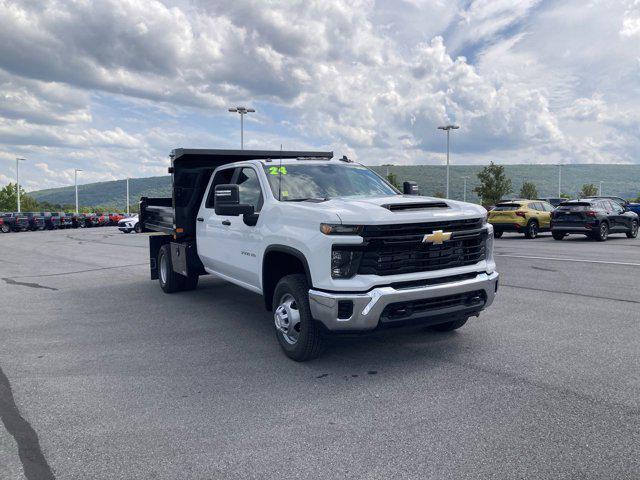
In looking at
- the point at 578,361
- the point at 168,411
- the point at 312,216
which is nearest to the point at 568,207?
the point at 578,361

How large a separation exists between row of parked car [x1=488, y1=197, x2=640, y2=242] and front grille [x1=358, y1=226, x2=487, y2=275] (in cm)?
1570

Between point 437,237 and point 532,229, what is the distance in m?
17.8

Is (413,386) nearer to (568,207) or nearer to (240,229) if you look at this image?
(240,229)

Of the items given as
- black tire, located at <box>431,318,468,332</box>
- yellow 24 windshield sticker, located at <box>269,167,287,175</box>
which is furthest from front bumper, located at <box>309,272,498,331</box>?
yellow 24 windshield sticker, located at <box>269,167,287,175</box>

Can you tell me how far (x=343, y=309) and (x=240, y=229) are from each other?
2.08 meters

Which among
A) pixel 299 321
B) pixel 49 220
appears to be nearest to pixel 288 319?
pixel 299 321

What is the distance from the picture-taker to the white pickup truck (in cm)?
424

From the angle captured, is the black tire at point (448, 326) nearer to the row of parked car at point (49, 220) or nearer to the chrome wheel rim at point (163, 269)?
the chrome wheel rim at point (163, 269)

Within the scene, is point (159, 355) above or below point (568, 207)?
below

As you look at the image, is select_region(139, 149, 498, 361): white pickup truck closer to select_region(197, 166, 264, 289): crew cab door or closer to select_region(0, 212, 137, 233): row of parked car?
select_region(197, 166, 264, 289): crew cab door

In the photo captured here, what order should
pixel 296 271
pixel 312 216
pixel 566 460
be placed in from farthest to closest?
1. pixel 296 271
2. pixel 312 216
3. pixel 566 460

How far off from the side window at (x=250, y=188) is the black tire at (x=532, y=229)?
666 inches

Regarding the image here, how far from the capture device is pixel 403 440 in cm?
321

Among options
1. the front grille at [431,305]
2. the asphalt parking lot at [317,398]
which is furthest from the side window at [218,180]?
the front grille at [431,305]
